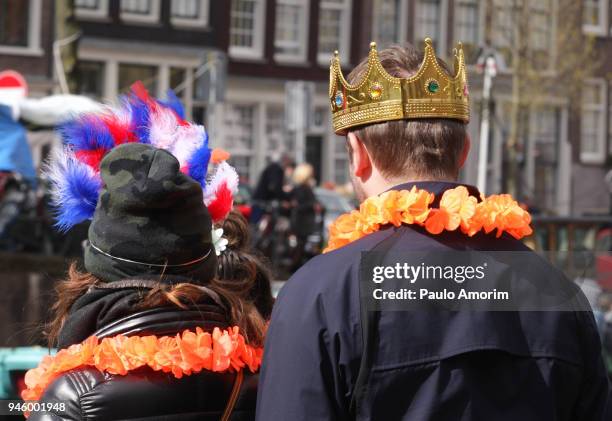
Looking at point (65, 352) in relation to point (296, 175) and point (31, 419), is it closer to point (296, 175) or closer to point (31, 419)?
point (31, 419)

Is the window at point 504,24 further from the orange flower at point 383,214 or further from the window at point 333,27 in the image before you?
the orange flower at point 383,214

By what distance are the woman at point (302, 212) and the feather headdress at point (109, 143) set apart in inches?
509

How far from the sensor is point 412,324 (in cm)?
201

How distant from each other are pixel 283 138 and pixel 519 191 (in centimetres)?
678

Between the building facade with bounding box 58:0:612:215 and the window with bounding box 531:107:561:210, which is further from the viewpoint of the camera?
the window with bounding box 531:107:561:210

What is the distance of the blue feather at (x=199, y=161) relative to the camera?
9.68 feet

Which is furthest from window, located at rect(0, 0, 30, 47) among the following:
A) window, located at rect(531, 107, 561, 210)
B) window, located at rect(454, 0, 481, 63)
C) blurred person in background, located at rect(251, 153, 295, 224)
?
window, located at rect(531, 107, 561, 210)

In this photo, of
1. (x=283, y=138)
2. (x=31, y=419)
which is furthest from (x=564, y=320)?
(x=283, y=138)

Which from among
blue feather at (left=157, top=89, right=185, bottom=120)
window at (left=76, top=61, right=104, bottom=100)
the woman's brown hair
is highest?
window at (left=76, top=61, right=104, bottom=100)

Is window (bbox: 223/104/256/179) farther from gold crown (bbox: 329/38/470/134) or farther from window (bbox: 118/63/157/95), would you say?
gold crown (bbox: 329/38/470/134)

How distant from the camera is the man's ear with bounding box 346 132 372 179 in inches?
86.1

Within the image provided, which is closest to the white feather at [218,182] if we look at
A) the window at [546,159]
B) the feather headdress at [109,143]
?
the feather headdress at [109,143]

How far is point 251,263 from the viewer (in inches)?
125

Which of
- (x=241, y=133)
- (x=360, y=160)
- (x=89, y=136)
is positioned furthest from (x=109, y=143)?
(x=241, y=133)
